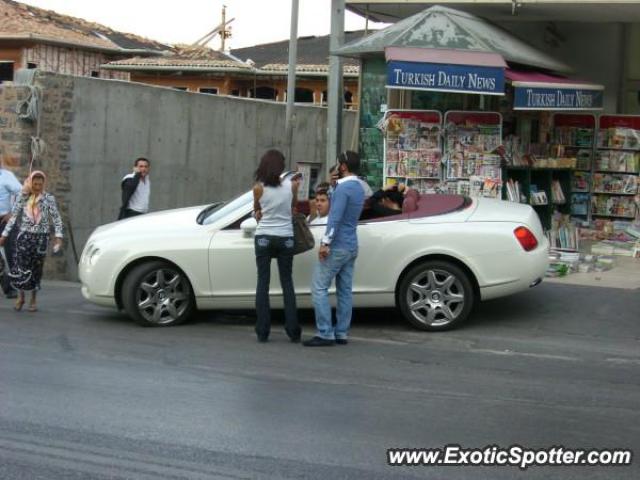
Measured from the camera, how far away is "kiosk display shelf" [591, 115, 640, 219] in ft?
52.4

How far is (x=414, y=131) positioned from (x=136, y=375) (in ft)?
23.5

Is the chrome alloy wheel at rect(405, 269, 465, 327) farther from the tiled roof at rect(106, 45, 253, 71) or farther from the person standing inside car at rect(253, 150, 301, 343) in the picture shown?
the tiled roof at rect(106, 45, 253, 71)

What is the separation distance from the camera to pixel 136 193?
44.3 ft

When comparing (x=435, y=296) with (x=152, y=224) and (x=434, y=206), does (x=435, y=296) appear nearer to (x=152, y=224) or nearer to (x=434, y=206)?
(x=434, y=206)

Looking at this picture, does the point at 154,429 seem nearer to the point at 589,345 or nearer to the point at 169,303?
the point at 169,303

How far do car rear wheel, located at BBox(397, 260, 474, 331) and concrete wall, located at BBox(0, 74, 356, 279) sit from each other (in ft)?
21.1

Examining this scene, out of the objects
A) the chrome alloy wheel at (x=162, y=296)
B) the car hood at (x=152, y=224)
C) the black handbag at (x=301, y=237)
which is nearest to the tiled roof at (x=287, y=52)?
the car hood at (x=152, y=224)

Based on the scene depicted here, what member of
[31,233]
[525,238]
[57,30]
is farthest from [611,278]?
[57,30]

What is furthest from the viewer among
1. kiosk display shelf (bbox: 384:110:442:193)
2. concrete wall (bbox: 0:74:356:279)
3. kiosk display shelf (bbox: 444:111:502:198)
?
concrete wall (bbox: 0:74:356:279)

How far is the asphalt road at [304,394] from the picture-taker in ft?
18.8

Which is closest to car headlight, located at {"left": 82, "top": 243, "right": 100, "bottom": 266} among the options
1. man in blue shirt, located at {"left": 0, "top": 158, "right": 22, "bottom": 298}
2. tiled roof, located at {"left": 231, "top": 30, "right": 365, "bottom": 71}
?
man in blue shirt, located at {"left": 0, "top": 158, "right": 22, "bottom": 298}

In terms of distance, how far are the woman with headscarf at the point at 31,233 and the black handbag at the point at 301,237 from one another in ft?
9.97

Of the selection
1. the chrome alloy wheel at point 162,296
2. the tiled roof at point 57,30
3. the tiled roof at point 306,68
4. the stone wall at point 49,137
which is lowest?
the chrome alloy wheel at point 162,296

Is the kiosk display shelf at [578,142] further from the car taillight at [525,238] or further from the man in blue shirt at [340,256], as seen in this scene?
the man in blue shirt at [340,256]
